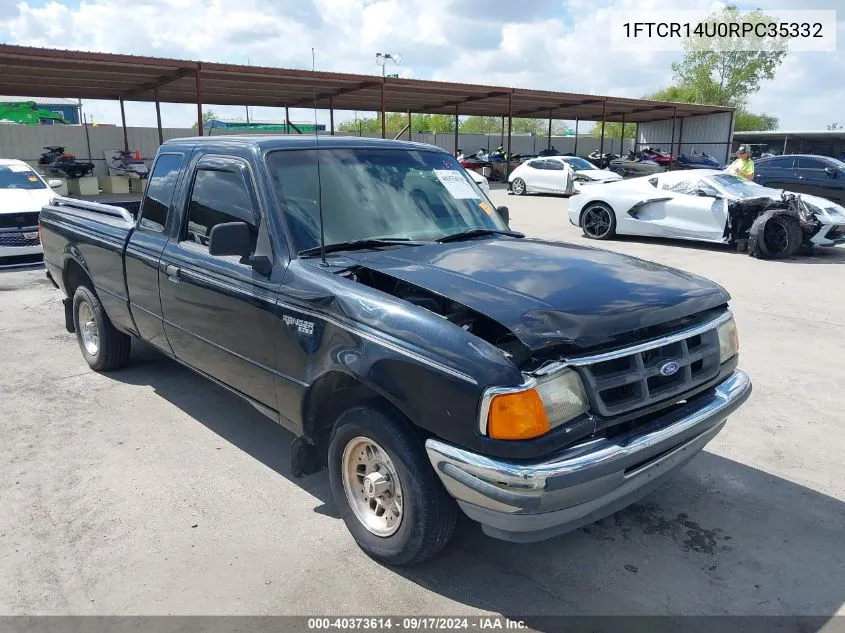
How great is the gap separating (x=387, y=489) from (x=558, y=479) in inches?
35.5

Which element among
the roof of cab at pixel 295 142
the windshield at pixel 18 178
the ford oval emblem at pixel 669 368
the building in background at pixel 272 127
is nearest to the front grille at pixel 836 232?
the building in background at pixel 272 127

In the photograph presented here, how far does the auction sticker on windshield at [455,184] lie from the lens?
170 inches

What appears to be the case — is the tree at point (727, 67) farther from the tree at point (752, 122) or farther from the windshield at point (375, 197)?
the windshield at point (375, 197)

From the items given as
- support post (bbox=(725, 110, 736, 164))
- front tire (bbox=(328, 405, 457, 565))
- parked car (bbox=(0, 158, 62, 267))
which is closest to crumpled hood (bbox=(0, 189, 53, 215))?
parked car (bbox=(0, 158, 62, 267))

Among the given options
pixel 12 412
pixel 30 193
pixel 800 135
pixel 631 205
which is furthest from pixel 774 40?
pixel 12 412

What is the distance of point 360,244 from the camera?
360 cm

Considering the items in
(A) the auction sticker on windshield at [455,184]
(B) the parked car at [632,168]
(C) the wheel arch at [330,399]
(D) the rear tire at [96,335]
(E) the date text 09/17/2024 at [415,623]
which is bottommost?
(E) the date text 09/17/2024 at [415,623]

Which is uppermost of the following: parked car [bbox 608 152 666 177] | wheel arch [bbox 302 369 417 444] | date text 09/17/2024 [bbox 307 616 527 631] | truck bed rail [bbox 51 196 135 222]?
truck bed rail [bbox 51 196 135 222]

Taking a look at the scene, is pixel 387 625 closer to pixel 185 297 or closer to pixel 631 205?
pixel 185 297

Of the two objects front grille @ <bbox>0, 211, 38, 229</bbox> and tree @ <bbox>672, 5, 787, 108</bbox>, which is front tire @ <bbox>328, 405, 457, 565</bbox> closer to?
front grille @ <bbox>0, 211, 38, 229</bbox>

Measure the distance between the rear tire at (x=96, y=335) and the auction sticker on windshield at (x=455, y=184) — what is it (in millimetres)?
3041

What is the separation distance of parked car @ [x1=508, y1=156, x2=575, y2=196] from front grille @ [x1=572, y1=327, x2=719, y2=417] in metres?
21.3

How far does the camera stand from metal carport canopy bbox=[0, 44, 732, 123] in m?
18.3

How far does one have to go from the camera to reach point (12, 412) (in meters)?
4.94
